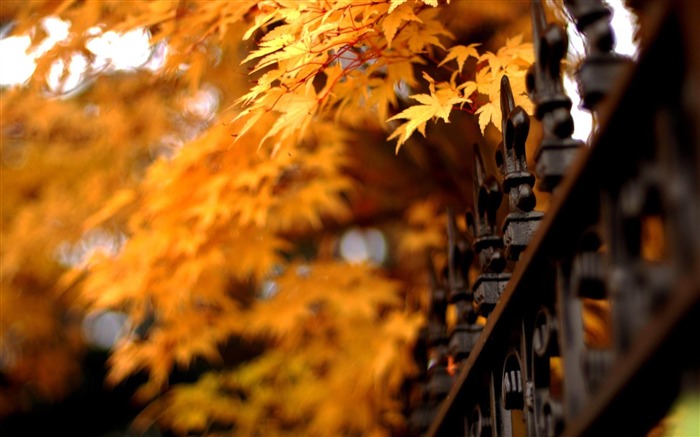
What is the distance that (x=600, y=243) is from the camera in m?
1.13

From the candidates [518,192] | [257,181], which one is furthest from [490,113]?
[257,181]

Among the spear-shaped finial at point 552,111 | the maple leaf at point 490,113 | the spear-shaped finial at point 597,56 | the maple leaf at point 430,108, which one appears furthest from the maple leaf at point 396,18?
the spear-shaped finial at point 597,56

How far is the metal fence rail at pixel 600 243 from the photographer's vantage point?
840 millimetres

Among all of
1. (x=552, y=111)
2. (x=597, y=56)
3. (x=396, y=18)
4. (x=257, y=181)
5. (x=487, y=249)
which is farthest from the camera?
(x=257, y=181)

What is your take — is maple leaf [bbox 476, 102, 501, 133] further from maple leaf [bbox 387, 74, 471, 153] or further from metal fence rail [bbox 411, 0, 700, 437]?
metal fence rail [bbox 411, 0, 700, 437]

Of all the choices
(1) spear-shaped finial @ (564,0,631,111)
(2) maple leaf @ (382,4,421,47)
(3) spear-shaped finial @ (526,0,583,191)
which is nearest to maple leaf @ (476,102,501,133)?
(2) maple leaf @ (382,4,421,47)

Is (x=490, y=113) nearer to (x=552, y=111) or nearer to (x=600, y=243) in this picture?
(x=552, y=111)

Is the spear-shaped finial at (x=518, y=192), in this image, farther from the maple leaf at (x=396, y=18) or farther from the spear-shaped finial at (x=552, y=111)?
the maple leaf at (x=396, y=18)

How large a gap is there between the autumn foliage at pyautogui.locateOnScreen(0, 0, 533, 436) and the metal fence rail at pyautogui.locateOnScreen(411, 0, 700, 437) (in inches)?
23.7

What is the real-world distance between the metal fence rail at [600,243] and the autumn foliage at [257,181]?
0.60m

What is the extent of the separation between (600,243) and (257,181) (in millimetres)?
2201

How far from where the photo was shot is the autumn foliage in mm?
2250

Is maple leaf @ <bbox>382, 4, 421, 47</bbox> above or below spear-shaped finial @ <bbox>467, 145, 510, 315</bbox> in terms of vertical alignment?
above

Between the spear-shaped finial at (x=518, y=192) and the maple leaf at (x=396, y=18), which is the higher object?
the maple leaf at (x=396, y=18)
